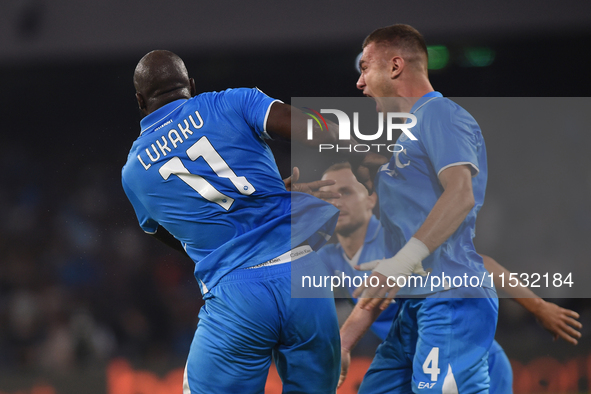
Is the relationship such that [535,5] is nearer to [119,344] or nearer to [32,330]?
[119,344]

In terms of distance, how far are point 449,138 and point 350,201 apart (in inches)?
42.1

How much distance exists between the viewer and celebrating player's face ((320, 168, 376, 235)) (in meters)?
3.15

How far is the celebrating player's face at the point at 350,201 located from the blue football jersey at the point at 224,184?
3.00 feet

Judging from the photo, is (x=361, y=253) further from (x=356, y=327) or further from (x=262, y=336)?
(x=262, y=336)

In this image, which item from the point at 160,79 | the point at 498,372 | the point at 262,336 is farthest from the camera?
the point at 498,372

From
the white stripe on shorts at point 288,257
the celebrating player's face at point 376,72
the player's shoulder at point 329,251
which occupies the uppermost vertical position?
the celebrating player's face at point 376,72

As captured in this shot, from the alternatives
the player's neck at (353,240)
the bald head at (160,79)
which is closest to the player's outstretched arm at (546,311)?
the player's neck at (353,240)

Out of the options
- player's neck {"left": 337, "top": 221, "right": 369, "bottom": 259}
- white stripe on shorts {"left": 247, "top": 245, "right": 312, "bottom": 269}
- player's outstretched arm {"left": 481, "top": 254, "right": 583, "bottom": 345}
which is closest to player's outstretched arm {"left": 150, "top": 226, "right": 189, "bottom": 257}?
white stripe on shorts {"left": 247, "top": 245, "right": 312, "bottom": 269}

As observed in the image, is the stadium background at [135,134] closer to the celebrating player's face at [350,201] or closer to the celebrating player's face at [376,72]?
the celebrating player's face at [350,201]

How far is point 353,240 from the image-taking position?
3252mm

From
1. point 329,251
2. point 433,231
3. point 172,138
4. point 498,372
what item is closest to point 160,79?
point 172,138

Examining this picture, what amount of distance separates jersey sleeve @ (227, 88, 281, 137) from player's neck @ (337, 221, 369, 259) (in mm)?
1262

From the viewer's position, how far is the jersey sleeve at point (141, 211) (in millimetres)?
2441

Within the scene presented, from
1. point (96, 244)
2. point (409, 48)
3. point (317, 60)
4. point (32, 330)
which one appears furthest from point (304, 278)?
point (32, 330)
